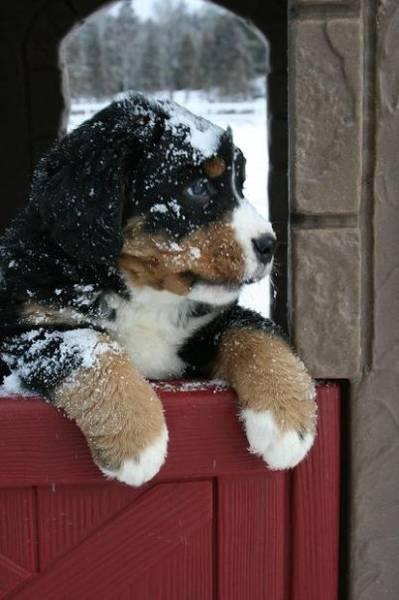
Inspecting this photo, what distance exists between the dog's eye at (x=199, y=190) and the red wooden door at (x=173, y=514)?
490mm

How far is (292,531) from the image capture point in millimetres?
2342

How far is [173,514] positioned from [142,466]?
28 cm

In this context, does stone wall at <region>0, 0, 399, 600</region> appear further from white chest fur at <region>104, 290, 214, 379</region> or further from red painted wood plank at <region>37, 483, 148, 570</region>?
red painted wood plank at <region>37, 483, 148, 570</region>

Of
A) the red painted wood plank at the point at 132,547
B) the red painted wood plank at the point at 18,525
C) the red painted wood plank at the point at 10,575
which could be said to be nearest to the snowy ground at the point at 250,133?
the red painted wood plank at the point at 132,547

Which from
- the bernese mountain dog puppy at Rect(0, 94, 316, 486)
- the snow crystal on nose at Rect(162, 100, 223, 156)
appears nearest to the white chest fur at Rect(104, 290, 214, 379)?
the bernese mountain dog puppy at Rect(0, 94, 316, 486)

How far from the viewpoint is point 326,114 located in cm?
212

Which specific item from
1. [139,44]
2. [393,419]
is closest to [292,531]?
[393,419]

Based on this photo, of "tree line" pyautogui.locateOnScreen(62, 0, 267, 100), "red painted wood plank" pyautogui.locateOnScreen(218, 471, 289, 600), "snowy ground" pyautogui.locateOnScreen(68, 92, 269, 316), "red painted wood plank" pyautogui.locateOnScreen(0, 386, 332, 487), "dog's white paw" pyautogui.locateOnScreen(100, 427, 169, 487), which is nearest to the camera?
"dog's white paw" pyautogui.locateOnScreen(100, 427, 169, 487)

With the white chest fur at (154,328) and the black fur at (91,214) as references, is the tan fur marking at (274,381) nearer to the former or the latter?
the white chest fur at (154,328)

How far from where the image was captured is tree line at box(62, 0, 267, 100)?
20.2 meters

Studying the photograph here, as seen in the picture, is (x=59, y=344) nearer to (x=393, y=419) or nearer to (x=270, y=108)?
(x=393, y=419)

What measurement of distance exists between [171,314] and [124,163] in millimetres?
462

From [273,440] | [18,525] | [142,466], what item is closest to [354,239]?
[273,440]

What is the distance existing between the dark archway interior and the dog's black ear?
345 centimetres
